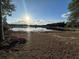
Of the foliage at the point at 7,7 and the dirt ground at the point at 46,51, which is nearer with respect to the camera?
the dirt ground at the point at 46,51

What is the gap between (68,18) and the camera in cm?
1975

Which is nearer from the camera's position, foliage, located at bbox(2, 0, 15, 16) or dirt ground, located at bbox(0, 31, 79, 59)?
dirt ground, located at bbox(0, 31, 79, 59)

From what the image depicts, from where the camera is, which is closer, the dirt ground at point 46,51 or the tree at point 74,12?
the dirt ground at point 46,51

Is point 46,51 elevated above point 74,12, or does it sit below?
below

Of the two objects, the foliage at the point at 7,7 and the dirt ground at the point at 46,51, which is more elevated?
the foliage at the point at 7,7

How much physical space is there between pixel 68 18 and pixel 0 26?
8676 millimetres

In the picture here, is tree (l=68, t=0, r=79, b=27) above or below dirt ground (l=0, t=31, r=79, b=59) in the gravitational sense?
above

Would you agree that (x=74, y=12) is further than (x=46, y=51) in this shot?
Yes

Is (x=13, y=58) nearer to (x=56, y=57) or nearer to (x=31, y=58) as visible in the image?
(x=31, y=58)

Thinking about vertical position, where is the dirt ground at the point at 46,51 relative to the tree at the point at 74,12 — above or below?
below

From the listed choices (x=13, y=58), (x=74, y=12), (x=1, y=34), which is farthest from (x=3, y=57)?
(x=74, y=12)

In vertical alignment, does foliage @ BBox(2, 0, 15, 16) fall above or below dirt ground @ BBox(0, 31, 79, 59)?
above

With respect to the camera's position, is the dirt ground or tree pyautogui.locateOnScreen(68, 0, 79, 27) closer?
the dirt ground

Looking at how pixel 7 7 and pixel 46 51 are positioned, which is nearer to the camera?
pixel 46 51
